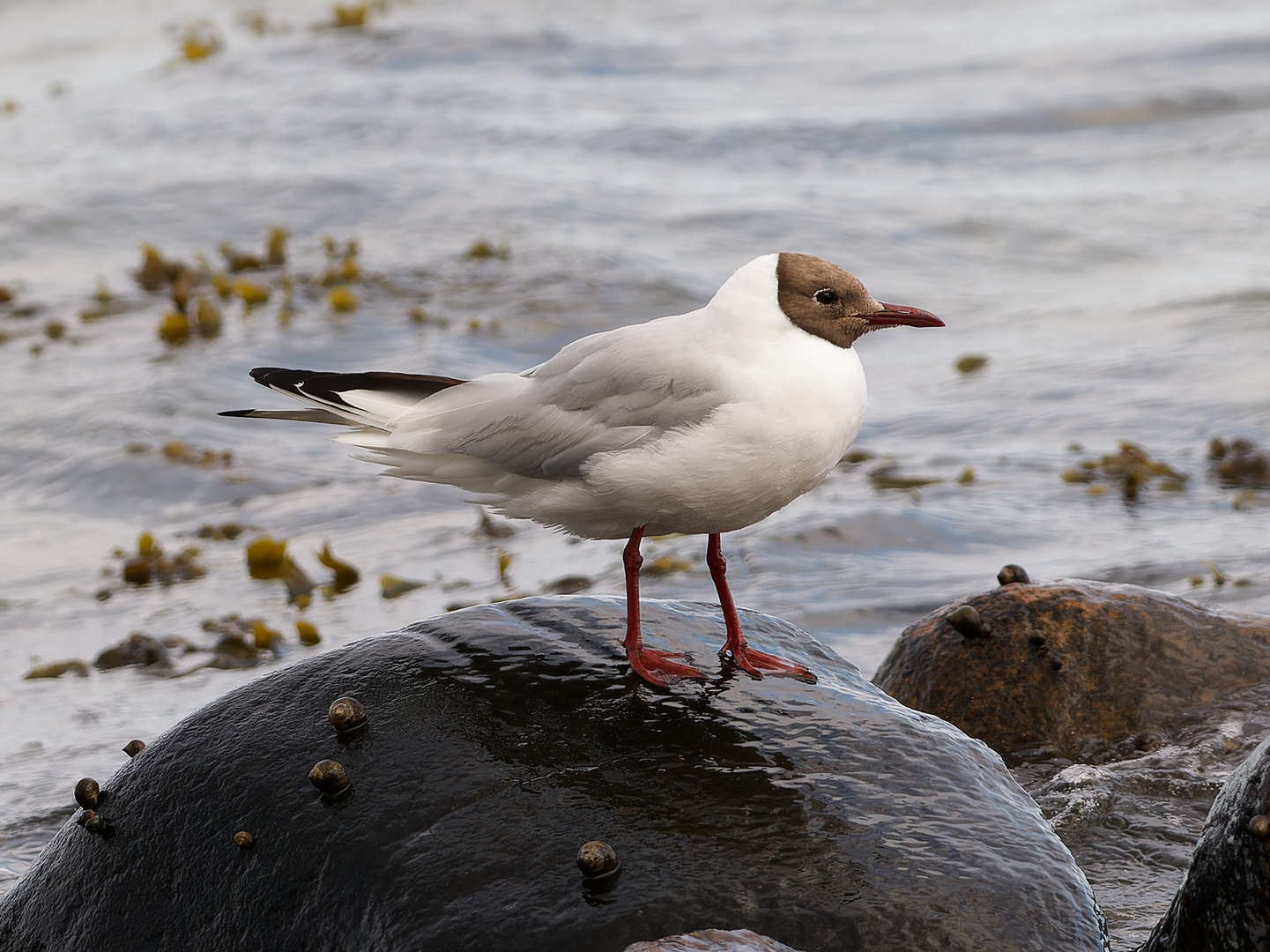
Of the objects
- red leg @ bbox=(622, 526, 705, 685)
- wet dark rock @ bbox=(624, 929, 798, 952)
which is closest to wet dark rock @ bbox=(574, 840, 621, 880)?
wet dark rock @ bbox=(624, 929, 798, 952)

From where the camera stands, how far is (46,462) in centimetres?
986

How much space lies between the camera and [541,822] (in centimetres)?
353

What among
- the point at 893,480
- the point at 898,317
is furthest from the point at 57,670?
the point at 893,480

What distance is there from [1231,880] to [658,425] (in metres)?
1.87

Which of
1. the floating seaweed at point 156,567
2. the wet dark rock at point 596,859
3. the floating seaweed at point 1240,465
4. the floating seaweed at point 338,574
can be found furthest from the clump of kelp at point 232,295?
the wet dark rock at point 596,859

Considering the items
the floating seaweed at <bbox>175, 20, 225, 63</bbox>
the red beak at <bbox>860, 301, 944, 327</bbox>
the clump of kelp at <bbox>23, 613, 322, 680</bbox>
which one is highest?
the floating seaweed at <bbox>175, 20, 225, 63</bbox>

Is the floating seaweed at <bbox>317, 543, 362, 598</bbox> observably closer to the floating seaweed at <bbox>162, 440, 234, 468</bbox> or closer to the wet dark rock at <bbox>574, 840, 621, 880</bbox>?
the floating seaweed at <bbox>162, 440, 234, 468</bbox>

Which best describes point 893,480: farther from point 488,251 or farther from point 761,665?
point 488,251

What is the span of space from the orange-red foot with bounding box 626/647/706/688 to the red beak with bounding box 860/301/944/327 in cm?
116

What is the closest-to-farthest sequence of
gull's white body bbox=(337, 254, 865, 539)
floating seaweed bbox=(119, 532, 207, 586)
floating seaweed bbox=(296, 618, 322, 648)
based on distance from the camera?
gull's white body bbox=(337, 254, 865, 539) → floating seaweed bbox=(296, 618, 322, 648) → floating seaweed bbox=(119, 532, 207, 586)

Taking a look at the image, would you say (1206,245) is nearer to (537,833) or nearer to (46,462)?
(46,462)

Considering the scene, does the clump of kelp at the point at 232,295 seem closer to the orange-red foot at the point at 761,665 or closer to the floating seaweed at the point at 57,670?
the floating seaweed at the point at 57,670

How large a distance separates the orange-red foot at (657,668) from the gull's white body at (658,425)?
0.39 meters

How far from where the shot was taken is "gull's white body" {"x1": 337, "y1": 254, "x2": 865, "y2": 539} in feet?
12.9
